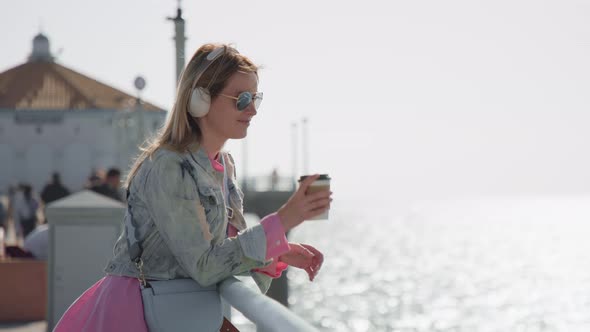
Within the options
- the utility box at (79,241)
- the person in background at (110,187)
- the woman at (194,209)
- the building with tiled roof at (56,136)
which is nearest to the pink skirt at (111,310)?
the woman at (194,209)

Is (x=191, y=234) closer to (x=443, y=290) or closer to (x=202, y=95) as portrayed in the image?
(x=202, y=95)

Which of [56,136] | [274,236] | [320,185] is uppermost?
[56,136]

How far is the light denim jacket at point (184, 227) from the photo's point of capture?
2537mm

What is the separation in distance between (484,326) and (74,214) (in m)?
43.7

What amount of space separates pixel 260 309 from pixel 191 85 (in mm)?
779

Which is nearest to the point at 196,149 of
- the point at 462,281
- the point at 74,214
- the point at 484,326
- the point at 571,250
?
the point at 74,214

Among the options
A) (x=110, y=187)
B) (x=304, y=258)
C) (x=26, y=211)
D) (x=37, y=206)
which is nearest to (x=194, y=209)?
(x=304, y=258)

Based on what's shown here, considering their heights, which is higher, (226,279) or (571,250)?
(226,279)

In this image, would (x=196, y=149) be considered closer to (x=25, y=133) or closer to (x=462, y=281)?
(x=25, y=133)

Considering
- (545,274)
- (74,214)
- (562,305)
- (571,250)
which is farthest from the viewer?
(571,250)

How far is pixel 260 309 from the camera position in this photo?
2387 millimetres

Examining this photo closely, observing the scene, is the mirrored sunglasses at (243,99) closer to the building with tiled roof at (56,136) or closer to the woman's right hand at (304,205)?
the woman's right hand at (304,205)

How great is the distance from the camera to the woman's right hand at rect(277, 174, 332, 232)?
248cm

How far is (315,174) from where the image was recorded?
2469mm
